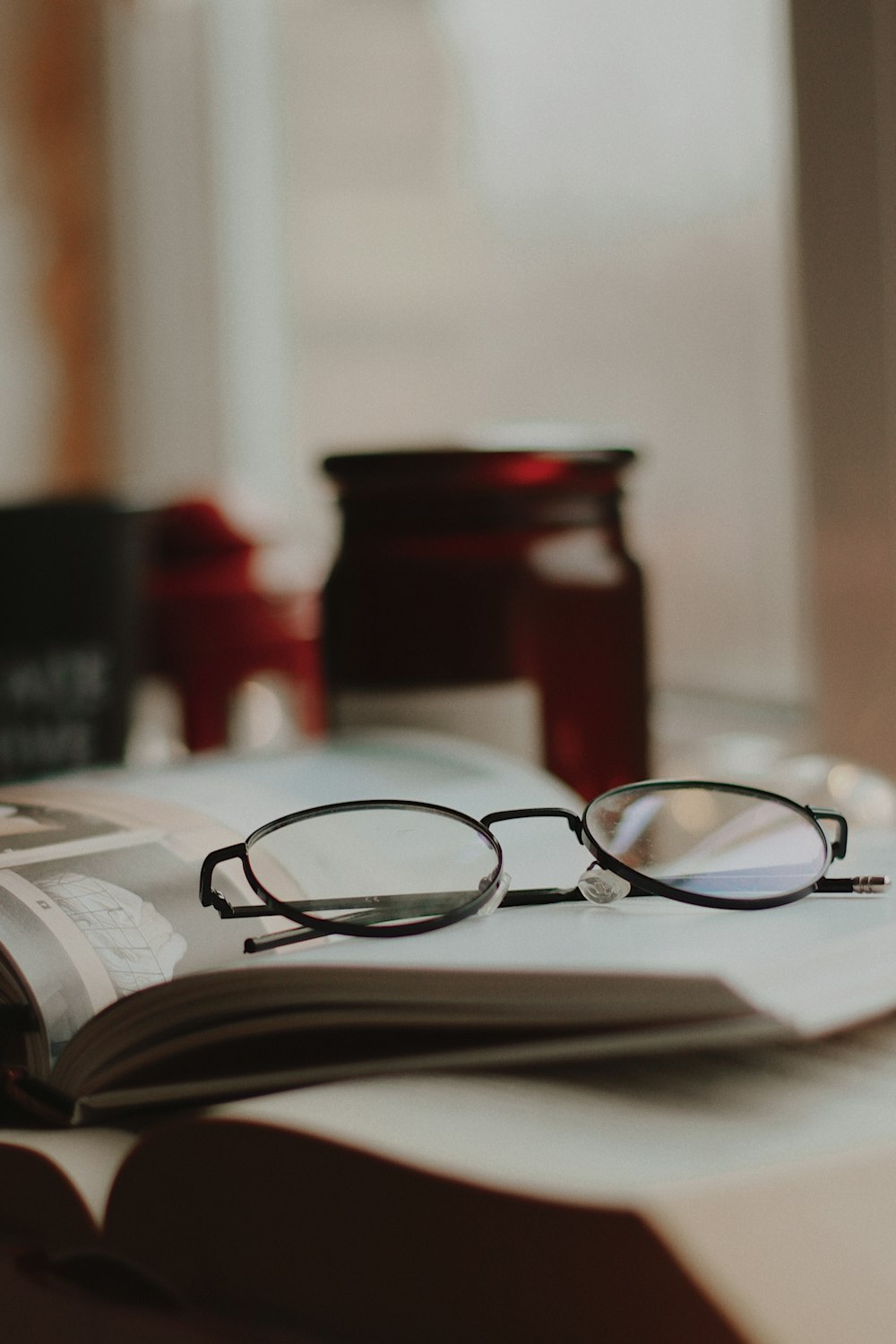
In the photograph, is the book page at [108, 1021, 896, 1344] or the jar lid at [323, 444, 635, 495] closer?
the book page at [108, 1021, 896, 1344]

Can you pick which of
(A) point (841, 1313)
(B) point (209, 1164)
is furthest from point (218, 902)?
(A) point (841, 1313)

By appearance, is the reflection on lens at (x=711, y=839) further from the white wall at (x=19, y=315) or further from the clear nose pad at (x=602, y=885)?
the white wall at (x=19, y=315)

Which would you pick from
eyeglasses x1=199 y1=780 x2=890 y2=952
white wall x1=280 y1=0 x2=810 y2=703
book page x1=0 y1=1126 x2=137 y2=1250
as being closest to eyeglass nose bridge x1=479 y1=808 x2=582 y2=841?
eyeglasses x1=199 y1=780 x2=890 y2=952

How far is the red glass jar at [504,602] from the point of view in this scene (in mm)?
620

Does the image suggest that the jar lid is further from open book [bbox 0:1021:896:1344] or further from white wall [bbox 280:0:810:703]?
open book [bbox 0:1021:896:1344]

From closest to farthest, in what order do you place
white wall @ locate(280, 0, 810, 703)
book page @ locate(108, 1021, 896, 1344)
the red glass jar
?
book page @ locate(108, 1021, 896, 1344) → the red glass jar → white wall @ locate(280, 0, 810, 703)

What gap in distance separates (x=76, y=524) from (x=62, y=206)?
0.86m

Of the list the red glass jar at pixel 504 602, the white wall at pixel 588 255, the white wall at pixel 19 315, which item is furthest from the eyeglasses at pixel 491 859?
the white wall at pixel 19 315

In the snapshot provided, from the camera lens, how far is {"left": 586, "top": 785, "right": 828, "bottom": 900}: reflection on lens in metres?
0.37

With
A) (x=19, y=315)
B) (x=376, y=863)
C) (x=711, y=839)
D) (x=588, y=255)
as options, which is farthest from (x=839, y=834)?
(x=19, y=315)

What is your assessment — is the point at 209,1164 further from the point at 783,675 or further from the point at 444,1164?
the point at 783,675

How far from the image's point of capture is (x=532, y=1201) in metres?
0.26

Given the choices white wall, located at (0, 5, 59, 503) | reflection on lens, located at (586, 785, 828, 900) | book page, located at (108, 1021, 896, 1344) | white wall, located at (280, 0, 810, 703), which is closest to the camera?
book page, located at (108, 1021, 896, 1344)

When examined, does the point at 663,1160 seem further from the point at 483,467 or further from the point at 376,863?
the point at 483,467
